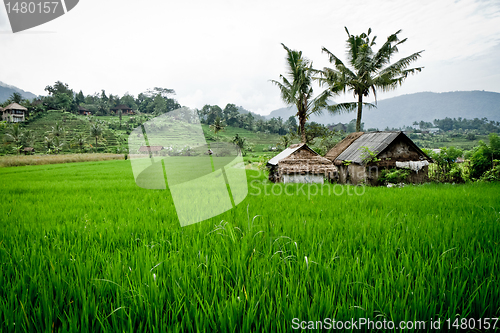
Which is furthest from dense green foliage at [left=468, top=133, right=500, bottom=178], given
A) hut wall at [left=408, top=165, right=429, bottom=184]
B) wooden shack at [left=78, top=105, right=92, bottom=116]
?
wooden shack at [left=78, top=105, right=92, bottom=116]

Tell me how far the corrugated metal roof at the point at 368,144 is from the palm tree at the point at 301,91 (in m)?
3.99

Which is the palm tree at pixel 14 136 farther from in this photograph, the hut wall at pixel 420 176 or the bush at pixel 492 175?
the bush at pixel 492 175

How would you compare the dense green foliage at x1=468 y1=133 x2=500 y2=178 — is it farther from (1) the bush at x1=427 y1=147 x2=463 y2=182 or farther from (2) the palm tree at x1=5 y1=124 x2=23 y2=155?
(2) the palm tree at x1=5 y1=124 x2=23 y2=155

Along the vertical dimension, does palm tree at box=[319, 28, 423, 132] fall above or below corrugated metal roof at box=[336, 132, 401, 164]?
above

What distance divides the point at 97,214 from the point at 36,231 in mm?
896

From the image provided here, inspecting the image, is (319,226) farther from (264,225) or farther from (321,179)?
(321,179)

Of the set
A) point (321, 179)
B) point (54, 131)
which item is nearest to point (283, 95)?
point (321, 179)

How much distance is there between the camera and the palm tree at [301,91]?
52.7 ft

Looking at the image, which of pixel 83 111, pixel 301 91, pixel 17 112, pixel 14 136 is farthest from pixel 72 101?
pixel 301 91

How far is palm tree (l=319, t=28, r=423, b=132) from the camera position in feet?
49.2

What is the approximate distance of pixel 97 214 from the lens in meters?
3.42

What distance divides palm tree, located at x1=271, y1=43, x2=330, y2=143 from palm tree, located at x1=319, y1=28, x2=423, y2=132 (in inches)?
41.1

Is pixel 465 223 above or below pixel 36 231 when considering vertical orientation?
below

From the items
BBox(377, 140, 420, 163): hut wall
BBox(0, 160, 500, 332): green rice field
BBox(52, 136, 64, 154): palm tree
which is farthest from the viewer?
BBox(52, 136, 64, 154): palm tree
